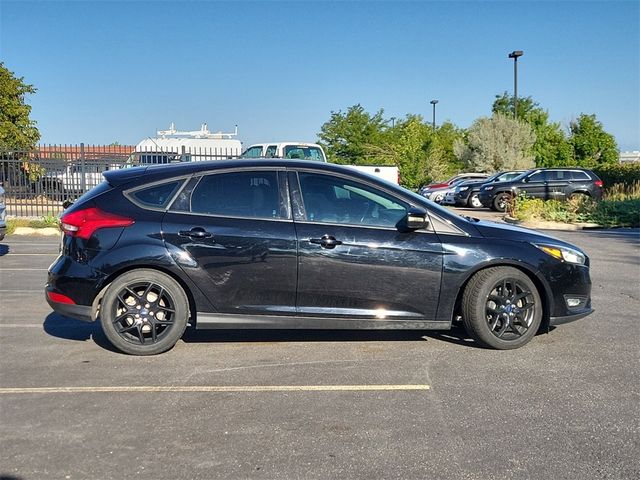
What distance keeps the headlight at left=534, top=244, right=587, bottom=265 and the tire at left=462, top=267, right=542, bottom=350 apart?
0.32 metres

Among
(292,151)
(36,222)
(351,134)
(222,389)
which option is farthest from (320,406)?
(351,134)

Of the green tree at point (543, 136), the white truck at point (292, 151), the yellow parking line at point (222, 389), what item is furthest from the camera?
the green tree at point (543, 136)

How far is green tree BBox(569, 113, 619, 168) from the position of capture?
4982 centimetres

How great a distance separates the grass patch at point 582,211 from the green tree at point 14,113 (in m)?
18.0

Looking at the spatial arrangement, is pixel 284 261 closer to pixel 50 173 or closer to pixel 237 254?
pixel 237 254

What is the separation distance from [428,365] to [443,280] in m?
0.75

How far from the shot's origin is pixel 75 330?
6.38 metres

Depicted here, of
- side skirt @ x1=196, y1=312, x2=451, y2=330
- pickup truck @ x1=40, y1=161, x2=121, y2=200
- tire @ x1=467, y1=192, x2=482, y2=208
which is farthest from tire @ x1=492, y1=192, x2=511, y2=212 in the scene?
side skirt @ x1=196, y1=312, x2=451, y2=330

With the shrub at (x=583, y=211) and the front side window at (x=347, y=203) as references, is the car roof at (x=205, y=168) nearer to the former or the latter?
the front side window at (x=347, y=203)

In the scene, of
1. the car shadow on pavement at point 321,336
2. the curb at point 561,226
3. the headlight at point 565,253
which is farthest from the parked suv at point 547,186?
the car shadow on pavement at point 321,336

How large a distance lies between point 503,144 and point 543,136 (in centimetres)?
794

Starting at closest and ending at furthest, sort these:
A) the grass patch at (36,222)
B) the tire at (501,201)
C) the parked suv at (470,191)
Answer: the grass patch at (36,222)
the tire at (501,201)
the parked suv at (470,191)

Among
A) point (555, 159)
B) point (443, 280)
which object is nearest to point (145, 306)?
point (443, 280)

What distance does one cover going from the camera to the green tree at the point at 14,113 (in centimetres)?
A: 2497
